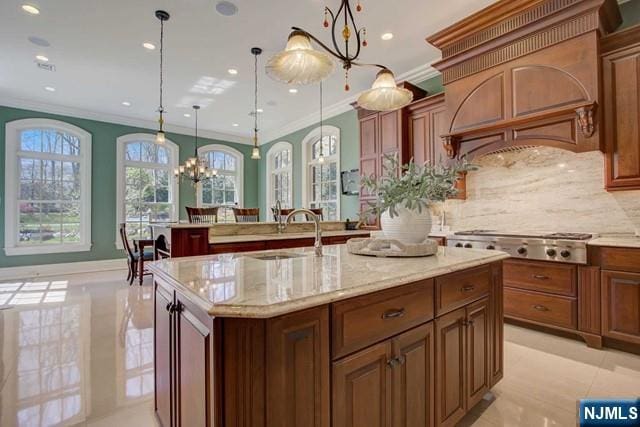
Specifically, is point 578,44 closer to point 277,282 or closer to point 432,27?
point 432,27

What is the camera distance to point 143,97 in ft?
19.7

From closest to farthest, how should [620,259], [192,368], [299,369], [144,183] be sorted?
[299,369] < [192,368] < [620,259] < [144,183]

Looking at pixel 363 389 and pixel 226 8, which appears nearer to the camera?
pixel 363 389

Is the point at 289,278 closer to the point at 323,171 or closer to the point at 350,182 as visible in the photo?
the point at 350,182

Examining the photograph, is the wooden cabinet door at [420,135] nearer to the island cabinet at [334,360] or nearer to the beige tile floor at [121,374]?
the beige tile floor at [121,374]

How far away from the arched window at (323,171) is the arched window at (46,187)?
4702 mm

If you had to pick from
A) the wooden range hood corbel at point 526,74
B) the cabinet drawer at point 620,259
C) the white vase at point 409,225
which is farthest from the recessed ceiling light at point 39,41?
the cabinet drawer at point 620,259

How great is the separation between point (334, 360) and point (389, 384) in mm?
336

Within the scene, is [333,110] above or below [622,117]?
above

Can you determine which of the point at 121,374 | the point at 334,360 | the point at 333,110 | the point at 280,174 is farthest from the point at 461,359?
the point at 280,174

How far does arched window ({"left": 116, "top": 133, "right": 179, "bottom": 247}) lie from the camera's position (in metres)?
7.12

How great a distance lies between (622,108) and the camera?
2705mm

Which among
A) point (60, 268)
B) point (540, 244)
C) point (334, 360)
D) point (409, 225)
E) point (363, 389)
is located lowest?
point (60, 268)

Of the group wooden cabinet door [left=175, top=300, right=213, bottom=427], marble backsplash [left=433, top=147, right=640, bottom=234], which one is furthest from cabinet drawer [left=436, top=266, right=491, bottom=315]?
marble backsplash [left=433, top=147, right=640, bottom=234]
